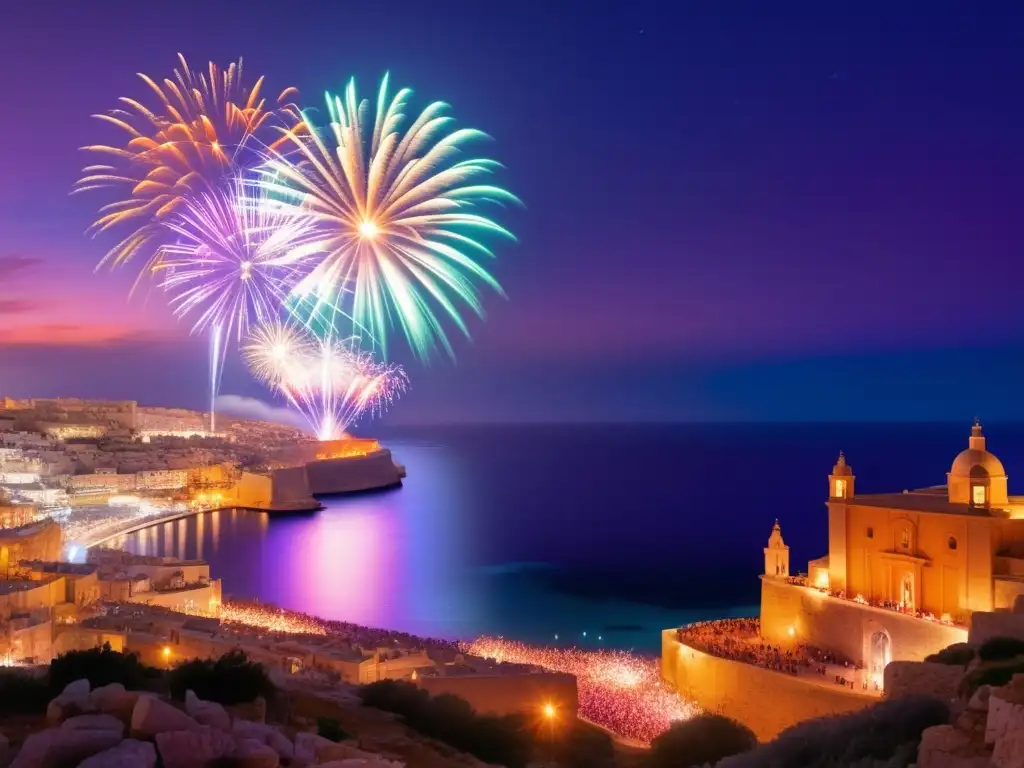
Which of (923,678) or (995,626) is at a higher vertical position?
(995,626)

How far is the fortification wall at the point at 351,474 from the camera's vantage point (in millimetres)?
56500

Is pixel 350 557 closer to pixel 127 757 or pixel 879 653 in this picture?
pixel 879 653

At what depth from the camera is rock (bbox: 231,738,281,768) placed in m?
4.59

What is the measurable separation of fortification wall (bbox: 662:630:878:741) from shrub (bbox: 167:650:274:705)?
8.60 metres

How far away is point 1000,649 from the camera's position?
34.1 feet

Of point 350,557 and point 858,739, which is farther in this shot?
point 350,557

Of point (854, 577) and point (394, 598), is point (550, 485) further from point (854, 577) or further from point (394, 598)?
point (854, 577)

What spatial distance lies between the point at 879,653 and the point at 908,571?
1.59m

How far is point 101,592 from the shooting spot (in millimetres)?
18078

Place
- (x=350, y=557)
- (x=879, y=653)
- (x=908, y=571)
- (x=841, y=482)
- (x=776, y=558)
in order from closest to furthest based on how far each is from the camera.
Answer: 1. (x=879, y=653)
2. (x=908, y=571)
3. (x=841, y=482)
4. (x=776, y=558)
5. (x=350, y=557)

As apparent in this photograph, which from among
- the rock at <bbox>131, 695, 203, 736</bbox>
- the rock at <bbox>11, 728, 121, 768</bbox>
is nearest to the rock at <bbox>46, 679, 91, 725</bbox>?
the rock at <bbox>131, 695, 203, 736</bbox>

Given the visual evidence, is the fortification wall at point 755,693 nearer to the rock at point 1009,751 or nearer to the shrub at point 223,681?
the rock at point 1009,751

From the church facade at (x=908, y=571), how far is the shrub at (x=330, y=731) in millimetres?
10248

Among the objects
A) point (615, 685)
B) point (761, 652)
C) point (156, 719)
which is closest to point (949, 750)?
point (156, 719)
